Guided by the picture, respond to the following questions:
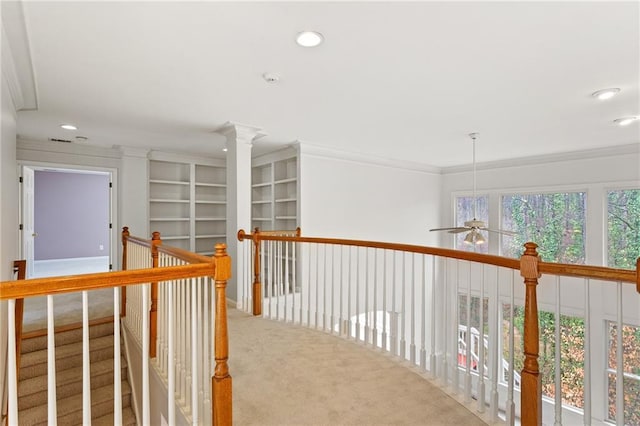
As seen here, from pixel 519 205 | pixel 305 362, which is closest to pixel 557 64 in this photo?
pixel 305 362

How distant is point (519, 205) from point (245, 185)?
17.0 feet

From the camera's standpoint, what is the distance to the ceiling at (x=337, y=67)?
1.86 metres

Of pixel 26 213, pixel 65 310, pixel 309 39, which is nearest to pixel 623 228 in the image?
pixel 309 39

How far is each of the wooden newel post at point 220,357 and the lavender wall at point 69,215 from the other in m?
8.59

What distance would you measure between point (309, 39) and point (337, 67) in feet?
1.44

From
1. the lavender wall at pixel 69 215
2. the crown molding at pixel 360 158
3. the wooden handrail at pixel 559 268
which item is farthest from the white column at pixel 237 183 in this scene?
the lavender wall at pixel 69 215

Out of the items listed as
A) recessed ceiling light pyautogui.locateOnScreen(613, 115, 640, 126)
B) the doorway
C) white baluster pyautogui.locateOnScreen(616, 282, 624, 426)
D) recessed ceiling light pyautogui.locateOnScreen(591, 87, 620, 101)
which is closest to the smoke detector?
white baluster pyautogui.locateOnScreen(616, 282, 624, 426)

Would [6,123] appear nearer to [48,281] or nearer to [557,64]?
[48,281]

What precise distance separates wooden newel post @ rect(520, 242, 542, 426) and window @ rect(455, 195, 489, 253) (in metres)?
5.43

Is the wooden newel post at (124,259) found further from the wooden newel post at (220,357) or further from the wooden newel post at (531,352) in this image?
the wooden newel post at (531,352)

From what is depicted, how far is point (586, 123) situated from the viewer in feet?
12.8

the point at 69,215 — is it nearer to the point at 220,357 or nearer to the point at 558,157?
the point at 220,357

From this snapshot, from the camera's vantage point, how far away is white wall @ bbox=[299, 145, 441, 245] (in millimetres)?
5157

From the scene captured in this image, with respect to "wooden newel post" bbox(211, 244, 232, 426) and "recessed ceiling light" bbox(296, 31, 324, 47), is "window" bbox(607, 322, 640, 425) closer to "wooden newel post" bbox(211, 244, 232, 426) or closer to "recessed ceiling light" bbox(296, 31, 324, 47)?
"wooden newel post" bbox(211, 244, 232, 426)
